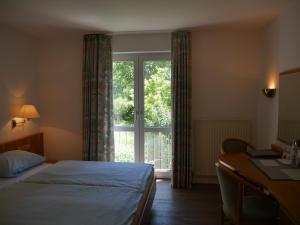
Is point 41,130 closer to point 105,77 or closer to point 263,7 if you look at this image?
point 105,77

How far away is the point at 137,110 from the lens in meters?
4.31

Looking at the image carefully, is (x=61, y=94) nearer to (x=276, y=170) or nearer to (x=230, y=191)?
(x=230, y=191)

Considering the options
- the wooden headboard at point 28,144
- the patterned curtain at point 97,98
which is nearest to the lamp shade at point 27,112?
the wooden headboard at point 28,144

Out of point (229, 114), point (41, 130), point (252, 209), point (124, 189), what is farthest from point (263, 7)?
point (41, 130)

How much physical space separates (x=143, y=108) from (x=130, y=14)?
1594 millimetres

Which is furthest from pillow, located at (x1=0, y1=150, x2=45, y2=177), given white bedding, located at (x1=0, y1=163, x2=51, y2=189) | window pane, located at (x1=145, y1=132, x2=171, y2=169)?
window pane, located at (x1=145, y1=132, x2=171, y2=169)

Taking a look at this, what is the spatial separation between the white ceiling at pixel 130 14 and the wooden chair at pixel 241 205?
6.08 feet

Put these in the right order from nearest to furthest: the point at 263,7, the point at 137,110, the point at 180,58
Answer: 1. the point at 263,7
2. the point at 180,58
3. the point at 137,110

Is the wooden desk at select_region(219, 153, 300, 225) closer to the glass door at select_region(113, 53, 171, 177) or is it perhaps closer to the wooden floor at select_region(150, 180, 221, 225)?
the wooden floor at select_region(150, 180, 221, 225)

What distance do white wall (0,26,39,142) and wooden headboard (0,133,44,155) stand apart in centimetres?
10

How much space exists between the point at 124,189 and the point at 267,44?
285 cm

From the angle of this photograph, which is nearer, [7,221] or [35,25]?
[7,221]

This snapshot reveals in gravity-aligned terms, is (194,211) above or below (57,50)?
below

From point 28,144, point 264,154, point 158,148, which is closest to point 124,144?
point 158,148
